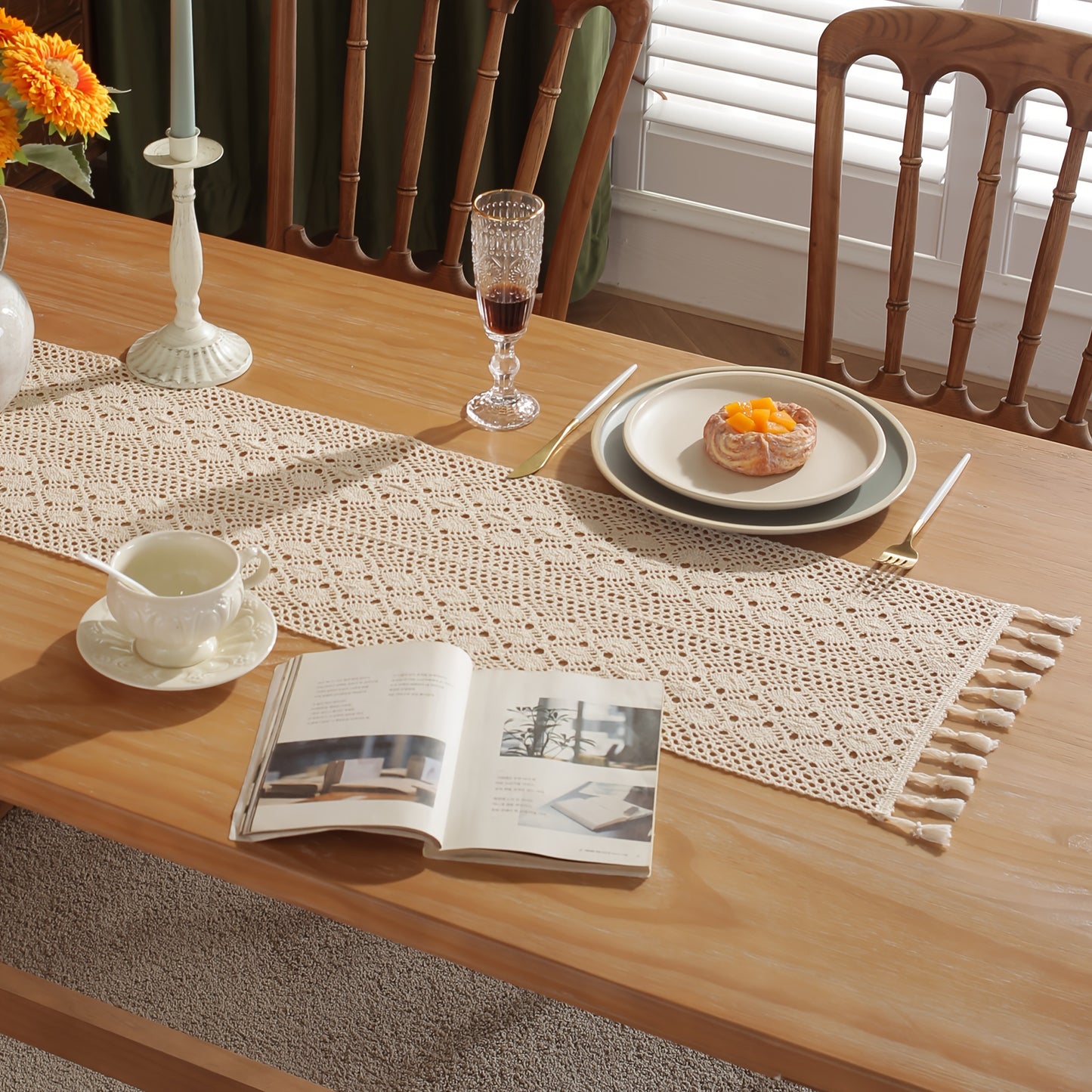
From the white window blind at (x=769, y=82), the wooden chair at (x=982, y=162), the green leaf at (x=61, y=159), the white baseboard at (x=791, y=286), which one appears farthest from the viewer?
the white baseboard at (x=791, y=286)

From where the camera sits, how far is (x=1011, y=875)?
812 millimetres

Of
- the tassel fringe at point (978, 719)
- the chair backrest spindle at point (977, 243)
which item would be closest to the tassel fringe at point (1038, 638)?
the tassel fringe at point (978, 719)

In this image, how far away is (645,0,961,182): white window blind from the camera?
2.55m

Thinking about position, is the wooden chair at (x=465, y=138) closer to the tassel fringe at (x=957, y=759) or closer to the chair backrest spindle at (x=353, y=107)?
the chair backrest spindle at (x=353, y=107)

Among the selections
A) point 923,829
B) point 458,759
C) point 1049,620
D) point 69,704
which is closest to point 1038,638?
point 1049,620

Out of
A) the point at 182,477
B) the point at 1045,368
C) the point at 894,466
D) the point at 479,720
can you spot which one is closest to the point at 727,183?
the point at 1045,368

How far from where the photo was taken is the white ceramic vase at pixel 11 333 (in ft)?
3.48

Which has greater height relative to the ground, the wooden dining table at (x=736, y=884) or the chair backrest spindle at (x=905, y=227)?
the chair backrest spindle at (x=905, y=227)

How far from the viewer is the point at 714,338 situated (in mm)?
2975

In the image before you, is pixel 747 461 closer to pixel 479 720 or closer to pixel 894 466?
pixel 894 466

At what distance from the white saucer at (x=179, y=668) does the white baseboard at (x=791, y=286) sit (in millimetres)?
2110

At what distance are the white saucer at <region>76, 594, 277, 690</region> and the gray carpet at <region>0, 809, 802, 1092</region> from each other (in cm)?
79

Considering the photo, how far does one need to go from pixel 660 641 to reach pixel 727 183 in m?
2.12

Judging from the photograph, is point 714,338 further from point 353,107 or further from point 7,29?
point 7,29
